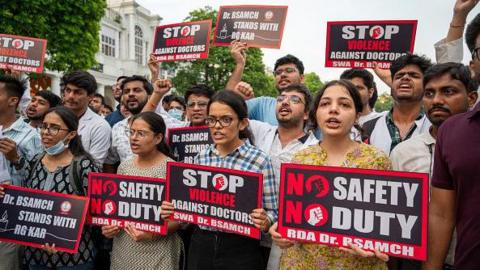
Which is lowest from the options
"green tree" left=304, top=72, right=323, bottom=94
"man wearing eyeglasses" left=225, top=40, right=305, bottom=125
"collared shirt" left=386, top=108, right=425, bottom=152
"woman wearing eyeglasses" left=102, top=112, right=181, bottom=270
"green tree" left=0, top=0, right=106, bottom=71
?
"woman wearing eyeglasses" left=102, top=112, right=181, bottom=270

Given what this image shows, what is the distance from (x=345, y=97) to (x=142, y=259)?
1942 mm

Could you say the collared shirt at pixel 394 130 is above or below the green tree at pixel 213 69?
below

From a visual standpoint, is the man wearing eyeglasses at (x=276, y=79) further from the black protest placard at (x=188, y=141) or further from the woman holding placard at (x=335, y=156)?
the woman holding placard at (x=335, y=156)

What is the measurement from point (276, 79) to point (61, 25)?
1141cm

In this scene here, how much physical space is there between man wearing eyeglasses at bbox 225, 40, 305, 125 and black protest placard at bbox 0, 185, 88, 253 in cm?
211

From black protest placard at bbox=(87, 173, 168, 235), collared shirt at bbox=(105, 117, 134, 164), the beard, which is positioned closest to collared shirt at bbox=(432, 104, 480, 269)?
black protest placard at bbox=(87, 173, 168, 235)

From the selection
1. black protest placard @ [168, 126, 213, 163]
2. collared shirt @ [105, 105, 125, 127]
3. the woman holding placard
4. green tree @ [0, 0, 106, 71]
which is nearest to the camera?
the woman holding placard

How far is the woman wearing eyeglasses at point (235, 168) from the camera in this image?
2635mm

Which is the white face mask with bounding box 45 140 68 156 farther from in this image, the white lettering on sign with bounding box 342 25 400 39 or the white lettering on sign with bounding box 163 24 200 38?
the white lettering on sign with bounding box 342 25 400 39

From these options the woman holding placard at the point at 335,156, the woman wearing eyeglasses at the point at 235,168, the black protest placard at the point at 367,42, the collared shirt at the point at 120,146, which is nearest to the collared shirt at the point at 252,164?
the woman wearing eyeglasses at the point at 235,168

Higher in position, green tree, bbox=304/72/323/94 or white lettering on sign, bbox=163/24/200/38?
green tree, bbox=304/72/323/94

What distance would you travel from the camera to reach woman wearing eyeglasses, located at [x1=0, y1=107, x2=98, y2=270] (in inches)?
122

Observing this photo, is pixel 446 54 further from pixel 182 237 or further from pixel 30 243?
pixel 30 243

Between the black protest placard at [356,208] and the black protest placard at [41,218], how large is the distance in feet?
5.48
